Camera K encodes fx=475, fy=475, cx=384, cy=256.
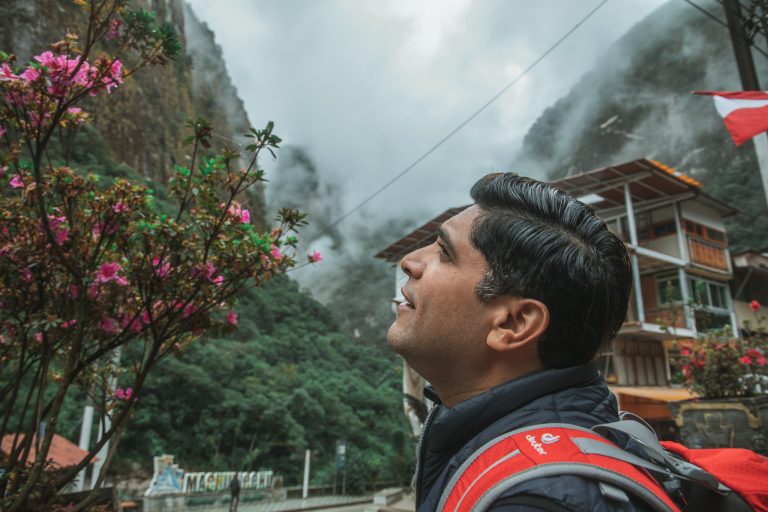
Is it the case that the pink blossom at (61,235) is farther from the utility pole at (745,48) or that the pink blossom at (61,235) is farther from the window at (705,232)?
the window at (705,232)

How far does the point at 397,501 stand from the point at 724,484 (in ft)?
56.8

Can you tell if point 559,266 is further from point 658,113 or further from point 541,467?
point 658,113

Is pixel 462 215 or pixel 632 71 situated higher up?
pixel 632 71

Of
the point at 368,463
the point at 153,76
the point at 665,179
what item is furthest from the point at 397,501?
the point at 153,76

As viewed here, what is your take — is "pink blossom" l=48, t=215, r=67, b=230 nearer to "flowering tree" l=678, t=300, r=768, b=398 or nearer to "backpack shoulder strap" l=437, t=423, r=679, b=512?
"backpack shoulder strap" l=437, t=423, r=679, b=512

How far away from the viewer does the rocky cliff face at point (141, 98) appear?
21.3 m

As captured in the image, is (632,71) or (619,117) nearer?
(619,117)

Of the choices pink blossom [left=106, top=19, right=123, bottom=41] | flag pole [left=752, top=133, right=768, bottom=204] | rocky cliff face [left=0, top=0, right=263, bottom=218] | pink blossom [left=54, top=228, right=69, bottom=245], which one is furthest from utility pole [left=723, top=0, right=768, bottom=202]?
rocky cliff face [left=0, top=0, right=263, bottom=218]

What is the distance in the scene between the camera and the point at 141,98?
28.7 meters

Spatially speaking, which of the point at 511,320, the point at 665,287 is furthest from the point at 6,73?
the point at 665,287

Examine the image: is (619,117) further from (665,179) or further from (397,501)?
(397,501)

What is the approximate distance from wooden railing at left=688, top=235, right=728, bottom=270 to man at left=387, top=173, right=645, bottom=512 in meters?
15.8

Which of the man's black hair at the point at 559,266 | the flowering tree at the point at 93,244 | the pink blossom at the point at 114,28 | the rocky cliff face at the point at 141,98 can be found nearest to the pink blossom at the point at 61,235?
the flowering tree at the point at 93,244

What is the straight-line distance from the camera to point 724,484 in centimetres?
82
